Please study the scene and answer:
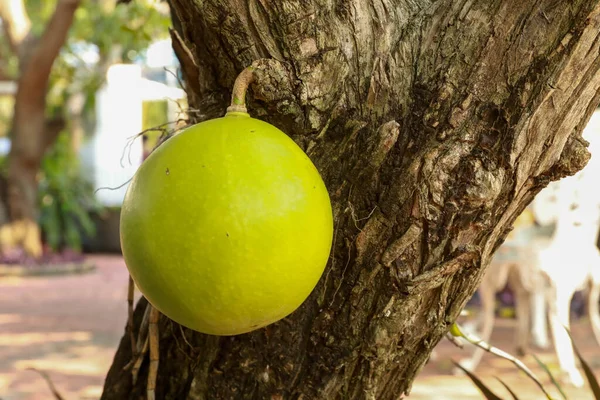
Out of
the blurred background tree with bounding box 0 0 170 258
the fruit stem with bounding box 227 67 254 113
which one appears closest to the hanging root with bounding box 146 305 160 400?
the fruit stem with bounding box 227 67 254 113

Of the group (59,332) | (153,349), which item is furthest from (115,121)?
(153,349)

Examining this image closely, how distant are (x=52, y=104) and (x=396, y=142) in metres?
11.6

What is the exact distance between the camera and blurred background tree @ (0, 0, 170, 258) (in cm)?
934

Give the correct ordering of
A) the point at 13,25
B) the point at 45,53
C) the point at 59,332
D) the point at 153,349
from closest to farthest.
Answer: the point at 153,349 < the point at 59,332 < the point at 45,53 < the point at 13,25

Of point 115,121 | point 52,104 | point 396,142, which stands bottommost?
point 396,142

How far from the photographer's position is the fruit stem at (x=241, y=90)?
0.96 metres

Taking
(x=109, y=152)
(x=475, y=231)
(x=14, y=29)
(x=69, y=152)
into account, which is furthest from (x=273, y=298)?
(x=109, y=152)

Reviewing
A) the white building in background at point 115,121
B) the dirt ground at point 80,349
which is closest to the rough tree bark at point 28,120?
the dirt ground at point 80,349

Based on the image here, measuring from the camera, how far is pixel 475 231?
990 millimetres

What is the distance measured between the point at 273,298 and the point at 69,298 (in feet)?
Answer: 27.1

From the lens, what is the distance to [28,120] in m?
9.95

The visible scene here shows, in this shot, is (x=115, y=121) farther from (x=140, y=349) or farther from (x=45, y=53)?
(x=140, y=349)

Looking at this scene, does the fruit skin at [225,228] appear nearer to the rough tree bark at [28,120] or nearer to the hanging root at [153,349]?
the hanging root at [153,349]

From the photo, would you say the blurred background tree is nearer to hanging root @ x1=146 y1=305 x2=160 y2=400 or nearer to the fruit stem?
hanging root @ x1=146 y1=305 x2=160 y2=400
